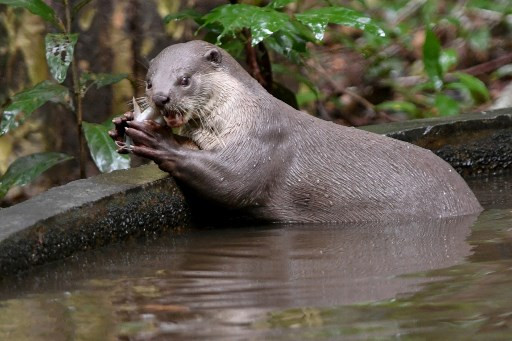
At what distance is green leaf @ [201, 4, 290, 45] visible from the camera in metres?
4.71

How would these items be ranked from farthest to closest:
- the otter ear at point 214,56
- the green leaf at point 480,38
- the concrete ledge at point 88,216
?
the green leaf at point 480,38
the otter ear at point 214,56
the concrete ledge at point 88,216

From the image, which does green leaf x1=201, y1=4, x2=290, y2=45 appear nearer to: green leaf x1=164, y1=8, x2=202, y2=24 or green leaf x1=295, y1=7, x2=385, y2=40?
green leaf x1=295, y1=7, x2=385, y2=40

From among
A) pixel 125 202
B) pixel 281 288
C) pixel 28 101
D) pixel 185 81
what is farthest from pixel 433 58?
pixel 281 288

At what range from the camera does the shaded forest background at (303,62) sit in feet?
18.6

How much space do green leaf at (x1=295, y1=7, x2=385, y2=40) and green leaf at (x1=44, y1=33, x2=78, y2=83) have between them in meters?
1.09

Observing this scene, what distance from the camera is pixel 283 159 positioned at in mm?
4324

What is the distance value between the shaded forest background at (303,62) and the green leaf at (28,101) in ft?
1.73

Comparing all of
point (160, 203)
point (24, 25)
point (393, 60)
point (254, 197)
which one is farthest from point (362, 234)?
point (393, 60)

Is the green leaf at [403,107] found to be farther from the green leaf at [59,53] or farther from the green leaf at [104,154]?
the green leaf at [59,53]

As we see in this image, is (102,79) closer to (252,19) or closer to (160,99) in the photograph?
(252,19)

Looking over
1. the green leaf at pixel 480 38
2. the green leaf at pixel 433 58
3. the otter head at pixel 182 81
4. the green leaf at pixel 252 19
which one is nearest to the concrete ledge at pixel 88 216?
the otter head at pixel 182 81

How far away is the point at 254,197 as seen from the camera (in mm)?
4234

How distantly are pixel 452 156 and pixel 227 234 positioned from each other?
1590mm

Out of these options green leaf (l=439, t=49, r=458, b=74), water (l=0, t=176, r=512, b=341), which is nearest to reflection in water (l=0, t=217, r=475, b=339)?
water (l=0, t=176, r=512, b=341)
